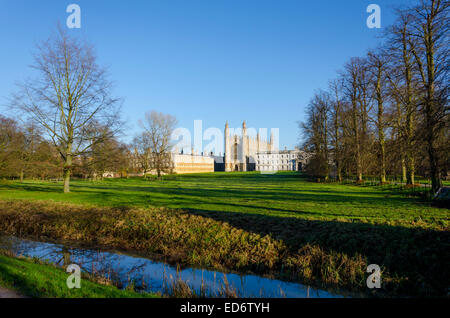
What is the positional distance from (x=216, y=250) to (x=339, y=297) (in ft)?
12.2

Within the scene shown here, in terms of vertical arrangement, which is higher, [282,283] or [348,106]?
[348,106]

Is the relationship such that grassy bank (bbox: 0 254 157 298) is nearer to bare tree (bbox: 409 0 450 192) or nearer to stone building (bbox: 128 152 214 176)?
bare tree (bbox: 409 0 450 192)

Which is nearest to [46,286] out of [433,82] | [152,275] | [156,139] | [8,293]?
[8,293]

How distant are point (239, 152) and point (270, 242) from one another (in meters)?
95.6

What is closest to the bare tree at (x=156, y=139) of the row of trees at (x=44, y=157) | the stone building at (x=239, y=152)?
the row of trees at (x=44, y=157)

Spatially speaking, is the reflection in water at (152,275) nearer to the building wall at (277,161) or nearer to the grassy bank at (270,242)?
the grassy bank at (270,242)

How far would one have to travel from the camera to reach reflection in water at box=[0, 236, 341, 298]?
5996 millimetres

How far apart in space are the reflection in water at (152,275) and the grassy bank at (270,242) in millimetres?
590

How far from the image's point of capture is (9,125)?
24.6m

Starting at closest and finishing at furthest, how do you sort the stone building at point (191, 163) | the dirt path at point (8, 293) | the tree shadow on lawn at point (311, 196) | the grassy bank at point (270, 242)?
the dirt path at point (8, 293) < the grassy bank at point (270, 242) < the tree shadow on lawn at point (311, 196) < the stone building at point (191, 163)

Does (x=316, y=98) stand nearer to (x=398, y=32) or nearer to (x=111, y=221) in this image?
(x=398, y=32)

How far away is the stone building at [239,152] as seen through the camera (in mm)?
100125

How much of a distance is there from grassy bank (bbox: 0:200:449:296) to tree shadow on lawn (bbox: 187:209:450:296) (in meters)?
0.02

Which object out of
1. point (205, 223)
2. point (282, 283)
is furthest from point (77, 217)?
point (282, 283)
